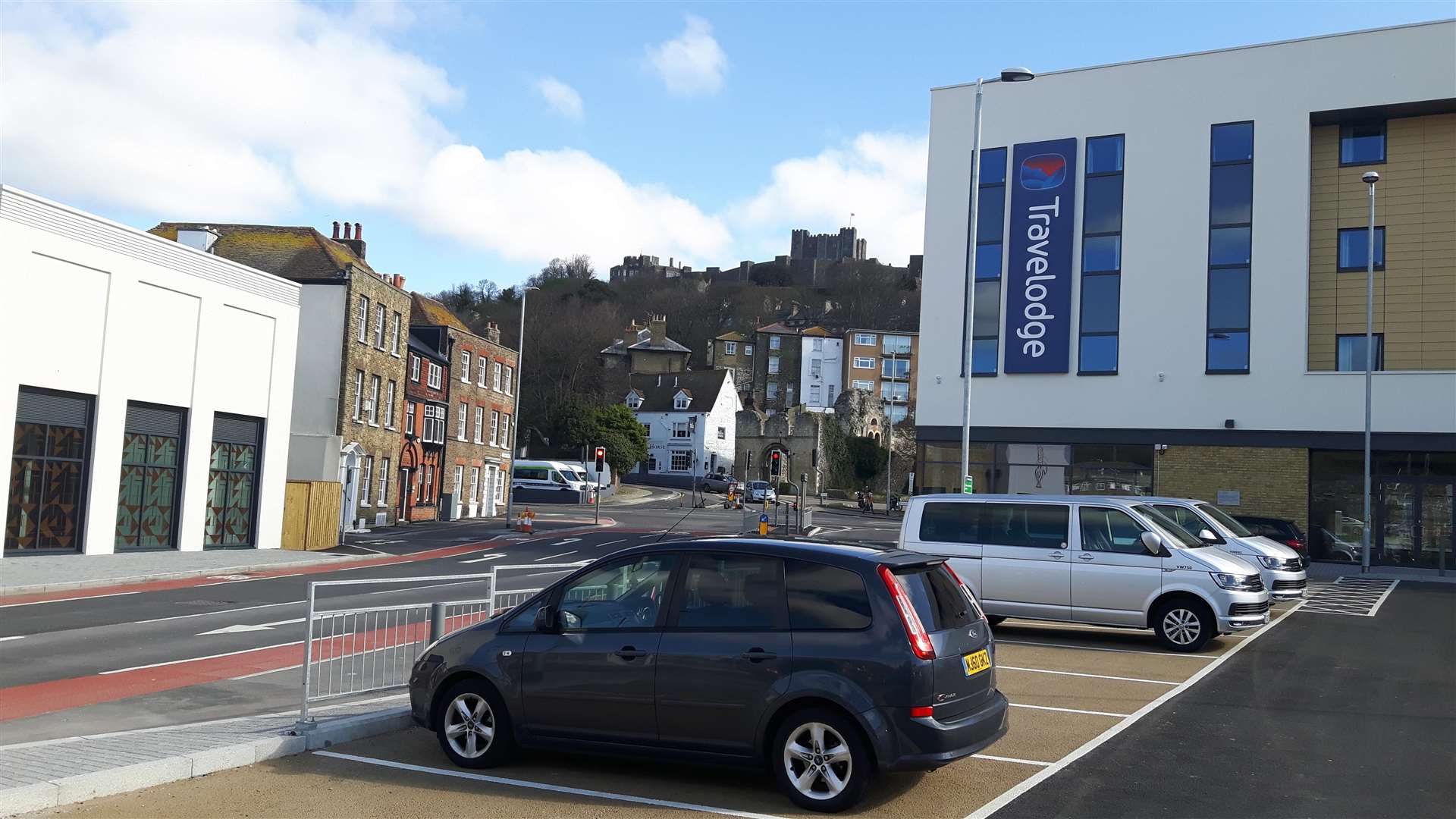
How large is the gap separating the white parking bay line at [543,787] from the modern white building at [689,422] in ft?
285

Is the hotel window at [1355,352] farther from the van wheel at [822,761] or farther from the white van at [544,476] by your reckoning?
the white van at [544,476]

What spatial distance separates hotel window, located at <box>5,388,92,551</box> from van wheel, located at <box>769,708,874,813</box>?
24084mm

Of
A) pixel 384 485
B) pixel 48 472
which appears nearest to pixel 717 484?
pixel 384 485

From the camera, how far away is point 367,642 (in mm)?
8969

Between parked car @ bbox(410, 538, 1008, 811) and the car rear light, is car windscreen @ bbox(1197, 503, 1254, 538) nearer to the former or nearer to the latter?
parked car @ bbox(410, 538, 1008, 811)

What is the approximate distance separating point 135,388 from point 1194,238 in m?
30.5

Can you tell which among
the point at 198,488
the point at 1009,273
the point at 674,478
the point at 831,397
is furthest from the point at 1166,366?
the point at 831,397

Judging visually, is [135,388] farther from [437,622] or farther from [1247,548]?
[1247,548]

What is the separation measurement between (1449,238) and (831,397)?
80.2 metres

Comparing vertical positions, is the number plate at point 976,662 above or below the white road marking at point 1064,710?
above

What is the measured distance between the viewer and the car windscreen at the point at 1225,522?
59.6ft

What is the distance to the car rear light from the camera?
6.40 m

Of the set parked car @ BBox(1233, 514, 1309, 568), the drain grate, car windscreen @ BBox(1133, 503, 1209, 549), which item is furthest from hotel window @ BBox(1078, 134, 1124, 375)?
car windscreen @ BBox(1133, 503, 1209, 549)

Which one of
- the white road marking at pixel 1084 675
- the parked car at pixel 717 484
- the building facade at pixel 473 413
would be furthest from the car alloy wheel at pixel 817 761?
the parked car at pixel 717 484
